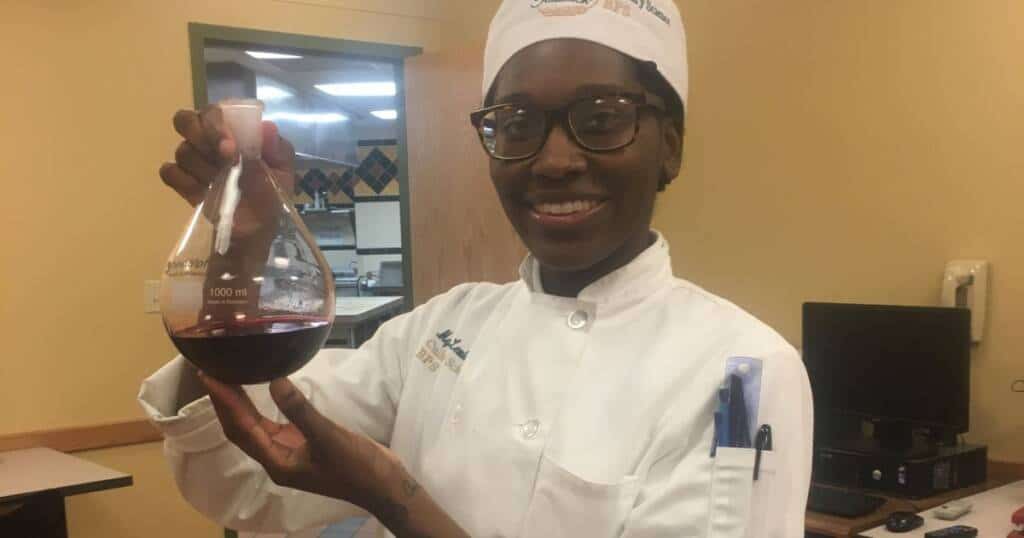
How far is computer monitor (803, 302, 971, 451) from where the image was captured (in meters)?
2.08

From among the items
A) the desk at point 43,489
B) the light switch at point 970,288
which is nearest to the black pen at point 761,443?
the light switch at point 970,288

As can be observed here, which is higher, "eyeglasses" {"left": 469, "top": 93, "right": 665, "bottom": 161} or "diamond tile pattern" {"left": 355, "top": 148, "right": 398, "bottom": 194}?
"diamond tile pattern" {"left": 355, "top": 148, "right": 398, "bottom": 194}

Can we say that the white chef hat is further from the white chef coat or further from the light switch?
the light switch

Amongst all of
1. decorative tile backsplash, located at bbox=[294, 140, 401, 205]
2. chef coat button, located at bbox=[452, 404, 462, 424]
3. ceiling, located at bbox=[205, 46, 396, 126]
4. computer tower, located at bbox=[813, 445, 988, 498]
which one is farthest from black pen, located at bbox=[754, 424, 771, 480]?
decorative tile backsplash, located at bbox=[294, 140, 401, 205]

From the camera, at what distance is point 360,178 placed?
7.10m

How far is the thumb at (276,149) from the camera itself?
0.82 metres

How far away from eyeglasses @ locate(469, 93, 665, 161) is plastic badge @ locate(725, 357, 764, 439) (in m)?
0.25

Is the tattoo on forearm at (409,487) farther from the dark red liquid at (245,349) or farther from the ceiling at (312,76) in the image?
the ceiling at (312,76)

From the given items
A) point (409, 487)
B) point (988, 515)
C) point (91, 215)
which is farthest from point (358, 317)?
point (409, 487)

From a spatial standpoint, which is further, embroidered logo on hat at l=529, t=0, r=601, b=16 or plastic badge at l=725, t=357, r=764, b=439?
embroidered logo on hat at l=529, t=0, r=601, b=16

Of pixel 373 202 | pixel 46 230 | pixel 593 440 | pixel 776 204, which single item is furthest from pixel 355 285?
pixel 593 440

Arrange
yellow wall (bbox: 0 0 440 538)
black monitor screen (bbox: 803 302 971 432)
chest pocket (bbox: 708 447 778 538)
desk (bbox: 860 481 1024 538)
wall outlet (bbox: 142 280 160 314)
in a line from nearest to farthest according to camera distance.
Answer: chest pocket (bbox: 708 447 778 538), desk (bbox: 860 481 1024 538), black monitor screen (bbox: 803 302 971 432), yellow wall (bbox: 0 0 440 538), wall outlet (bbox: 142 280 160 314)

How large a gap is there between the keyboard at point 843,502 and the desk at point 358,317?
2906 mm

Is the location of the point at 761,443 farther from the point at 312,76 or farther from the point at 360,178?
the point at 360,178
